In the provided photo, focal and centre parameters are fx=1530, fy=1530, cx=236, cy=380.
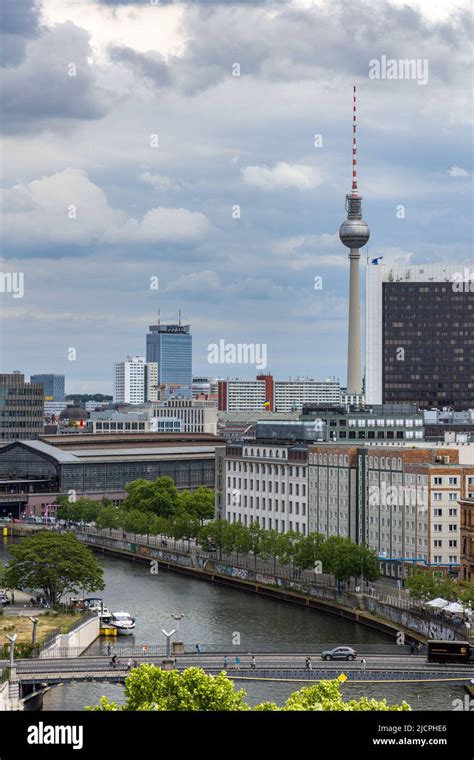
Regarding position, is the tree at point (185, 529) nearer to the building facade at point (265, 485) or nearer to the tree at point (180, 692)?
the building facade at point (265, 485)

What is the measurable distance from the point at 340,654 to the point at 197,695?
980 inches

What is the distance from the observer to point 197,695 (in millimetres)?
36125

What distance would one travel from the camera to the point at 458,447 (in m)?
95.5

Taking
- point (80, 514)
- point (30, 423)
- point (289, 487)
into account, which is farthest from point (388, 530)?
point (30, 423)

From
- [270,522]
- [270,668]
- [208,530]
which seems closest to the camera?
[270,668]

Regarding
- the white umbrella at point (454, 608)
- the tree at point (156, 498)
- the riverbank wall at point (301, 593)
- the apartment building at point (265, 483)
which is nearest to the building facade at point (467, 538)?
the riverbank wall at point (301, 593)

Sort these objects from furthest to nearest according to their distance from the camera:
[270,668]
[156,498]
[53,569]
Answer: [156,498]
[53,569]
[270,668]

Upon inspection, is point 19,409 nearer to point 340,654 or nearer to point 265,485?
point 265,485

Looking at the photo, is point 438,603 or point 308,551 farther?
point 308,551

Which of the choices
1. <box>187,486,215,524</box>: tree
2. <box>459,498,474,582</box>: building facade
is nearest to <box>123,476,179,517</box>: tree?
<box>187,486,215,524</box>: tree

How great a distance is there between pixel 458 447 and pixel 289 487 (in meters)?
15.1

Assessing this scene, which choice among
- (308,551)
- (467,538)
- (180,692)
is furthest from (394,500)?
(180,692)

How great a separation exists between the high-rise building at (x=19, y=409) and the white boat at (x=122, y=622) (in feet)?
361
